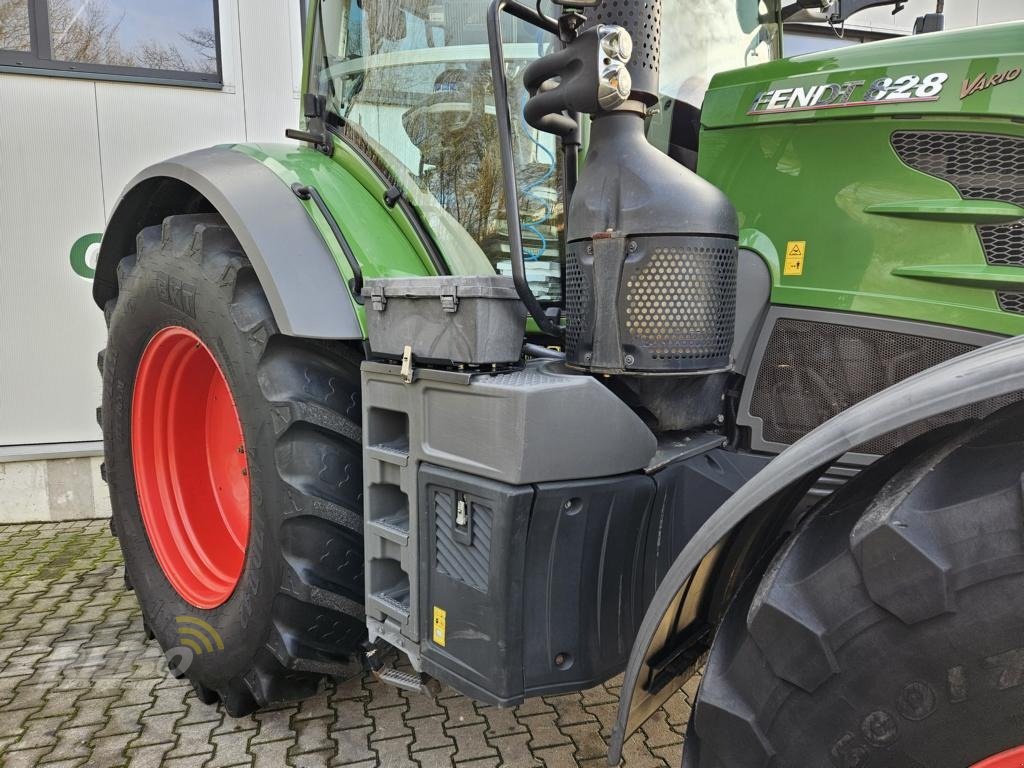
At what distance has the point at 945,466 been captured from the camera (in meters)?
1.00

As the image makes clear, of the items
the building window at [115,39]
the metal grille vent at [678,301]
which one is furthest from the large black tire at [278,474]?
the building window at [115,39]

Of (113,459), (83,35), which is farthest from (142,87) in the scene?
(113,459)

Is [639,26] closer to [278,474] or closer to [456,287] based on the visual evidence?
[456,287]

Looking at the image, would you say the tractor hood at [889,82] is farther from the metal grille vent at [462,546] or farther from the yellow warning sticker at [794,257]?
the metal grille vent at [462,546]

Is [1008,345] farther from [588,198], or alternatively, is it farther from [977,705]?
[588,198]

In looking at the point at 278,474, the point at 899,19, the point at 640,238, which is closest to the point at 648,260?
the point at 640,238

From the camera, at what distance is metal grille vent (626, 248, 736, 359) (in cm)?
146

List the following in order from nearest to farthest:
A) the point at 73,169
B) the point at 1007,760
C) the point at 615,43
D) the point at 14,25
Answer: the point at 1007,760, the point at 615,43, the point at 14,25, the point at 73,169

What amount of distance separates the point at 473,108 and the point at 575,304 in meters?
0.76

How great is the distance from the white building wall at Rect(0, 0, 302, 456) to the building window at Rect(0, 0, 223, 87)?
0.08 metres

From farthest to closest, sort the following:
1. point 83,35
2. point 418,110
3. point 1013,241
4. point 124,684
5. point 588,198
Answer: point 83,35 < point 124,684 < point 418,110 < point 588,198 < point 1013,241

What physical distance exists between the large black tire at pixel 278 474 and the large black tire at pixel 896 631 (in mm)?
1075

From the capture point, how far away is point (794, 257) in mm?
1693

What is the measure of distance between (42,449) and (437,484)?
3775 mm
